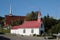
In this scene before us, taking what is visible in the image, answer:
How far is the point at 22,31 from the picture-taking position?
7619cm

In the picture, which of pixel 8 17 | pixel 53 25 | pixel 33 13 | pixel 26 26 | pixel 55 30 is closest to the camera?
pixel 55 30

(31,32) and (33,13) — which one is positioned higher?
(33,13)

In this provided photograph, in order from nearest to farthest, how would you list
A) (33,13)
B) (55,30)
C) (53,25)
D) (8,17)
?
1. (55,30)
2. (53,25)
3. (33,13)
4. (8,17)

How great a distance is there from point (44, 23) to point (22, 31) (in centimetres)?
875

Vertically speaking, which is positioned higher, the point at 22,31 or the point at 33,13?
the point at 33,13

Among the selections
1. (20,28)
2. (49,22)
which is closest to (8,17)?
(20,28)

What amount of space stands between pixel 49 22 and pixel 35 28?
201 inches

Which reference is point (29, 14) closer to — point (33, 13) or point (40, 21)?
point (33, 13)

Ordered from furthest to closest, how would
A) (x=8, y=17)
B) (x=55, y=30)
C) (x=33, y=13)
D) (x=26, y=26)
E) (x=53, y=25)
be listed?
(x=8, y=17), (x=33, y=13), (x=26, y=26), (x=53, y=25), (x=55, y=30)

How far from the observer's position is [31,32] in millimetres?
73500

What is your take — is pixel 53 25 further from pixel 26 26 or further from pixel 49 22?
pixel 26 26

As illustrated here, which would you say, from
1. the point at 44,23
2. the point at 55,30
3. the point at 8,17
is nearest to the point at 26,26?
the point at 44,23

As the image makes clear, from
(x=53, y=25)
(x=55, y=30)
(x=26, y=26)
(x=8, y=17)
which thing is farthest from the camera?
(x=8, y=17)

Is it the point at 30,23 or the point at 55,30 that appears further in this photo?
the point at 30,23
